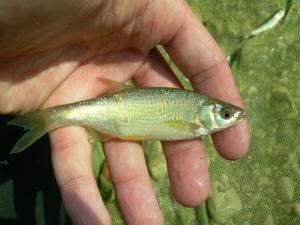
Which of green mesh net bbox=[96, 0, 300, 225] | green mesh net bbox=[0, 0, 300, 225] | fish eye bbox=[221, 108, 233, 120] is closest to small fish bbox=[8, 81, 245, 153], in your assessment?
fish eye bbox=[221, 108, 233, 120]

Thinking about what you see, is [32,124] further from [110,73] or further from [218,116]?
[218,116]

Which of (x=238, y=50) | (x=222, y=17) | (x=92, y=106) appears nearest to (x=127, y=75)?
(x=92, y=106)

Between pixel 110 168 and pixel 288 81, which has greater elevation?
pixel 110 168

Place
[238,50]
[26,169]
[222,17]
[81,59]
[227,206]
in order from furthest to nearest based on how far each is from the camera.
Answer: [222,17] → [238,50] → [227,206] → [26,169] → [81,59]

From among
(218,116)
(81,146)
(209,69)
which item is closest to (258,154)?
(218,116)

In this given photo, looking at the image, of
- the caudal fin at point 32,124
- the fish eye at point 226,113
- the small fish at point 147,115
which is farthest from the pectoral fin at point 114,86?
the fish eye at point 226,113

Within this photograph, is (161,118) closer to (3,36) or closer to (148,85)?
(148,85)

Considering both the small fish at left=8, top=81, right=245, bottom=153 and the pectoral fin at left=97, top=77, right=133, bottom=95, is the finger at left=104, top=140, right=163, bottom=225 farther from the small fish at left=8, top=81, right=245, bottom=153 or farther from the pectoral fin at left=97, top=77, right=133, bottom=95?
the pectoral fin at left=97, top=77, right=133, bottom=95
